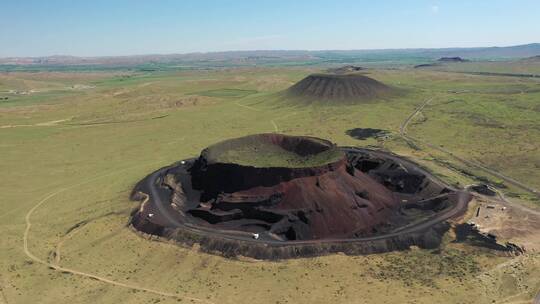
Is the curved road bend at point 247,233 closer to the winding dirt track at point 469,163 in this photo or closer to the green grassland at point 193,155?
the green grassland at point 193,155

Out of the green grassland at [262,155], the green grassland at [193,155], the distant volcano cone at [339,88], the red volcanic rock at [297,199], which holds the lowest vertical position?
the green grassland at [193,155]

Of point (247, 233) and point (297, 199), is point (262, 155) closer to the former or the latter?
point (297, 199)

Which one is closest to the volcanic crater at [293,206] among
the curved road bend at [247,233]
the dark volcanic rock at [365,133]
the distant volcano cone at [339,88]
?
the curved road bend at [247,233]

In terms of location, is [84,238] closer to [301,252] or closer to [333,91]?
[301,252]

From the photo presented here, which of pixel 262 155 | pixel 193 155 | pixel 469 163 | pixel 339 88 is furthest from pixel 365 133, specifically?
pixel 262 155

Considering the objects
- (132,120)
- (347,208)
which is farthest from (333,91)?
(347,208)

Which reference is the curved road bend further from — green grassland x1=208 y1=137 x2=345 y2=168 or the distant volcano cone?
the distant volcano cone
